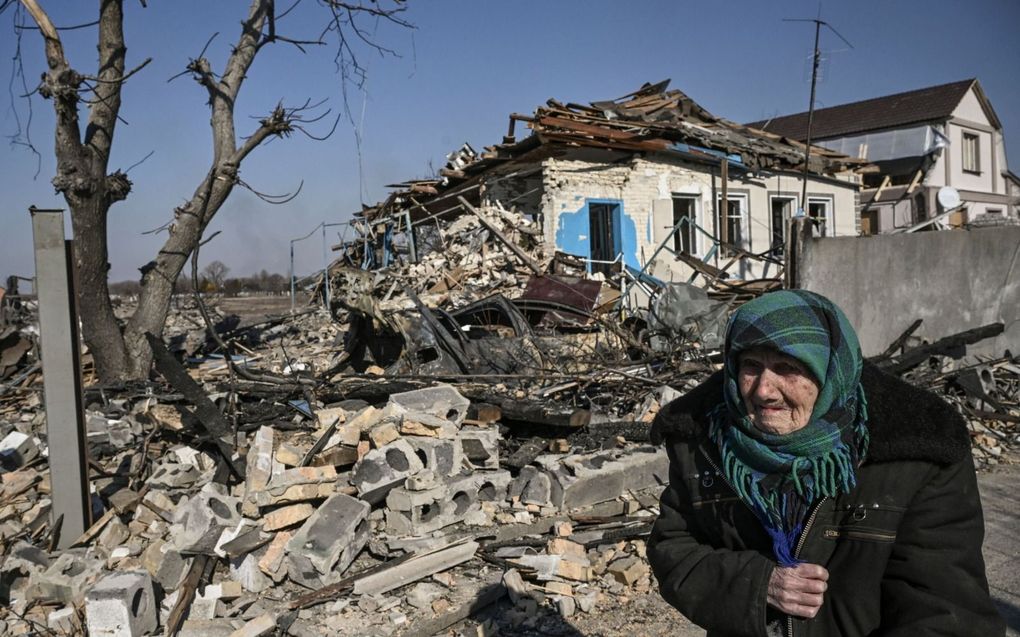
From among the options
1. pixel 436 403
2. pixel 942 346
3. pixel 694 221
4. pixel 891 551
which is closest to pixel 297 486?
pixel 436 403

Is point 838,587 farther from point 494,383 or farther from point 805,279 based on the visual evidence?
point 805,279

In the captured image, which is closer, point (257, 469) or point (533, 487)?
point (257, 469)

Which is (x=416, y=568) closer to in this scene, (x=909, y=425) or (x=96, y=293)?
(x=909, y=425)

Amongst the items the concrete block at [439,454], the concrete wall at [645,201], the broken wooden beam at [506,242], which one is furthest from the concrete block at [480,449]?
the concrete wall at [645,201]

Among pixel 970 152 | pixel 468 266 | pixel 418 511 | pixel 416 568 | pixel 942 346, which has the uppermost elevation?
pixel 970 152

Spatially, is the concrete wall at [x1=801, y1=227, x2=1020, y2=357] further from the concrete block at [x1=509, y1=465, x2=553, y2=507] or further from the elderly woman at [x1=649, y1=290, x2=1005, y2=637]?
the elderly woman at [x1=649, y1=290, x2=1005, y2=637]

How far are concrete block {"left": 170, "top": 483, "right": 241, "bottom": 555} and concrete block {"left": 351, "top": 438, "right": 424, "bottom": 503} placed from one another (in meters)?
0.85

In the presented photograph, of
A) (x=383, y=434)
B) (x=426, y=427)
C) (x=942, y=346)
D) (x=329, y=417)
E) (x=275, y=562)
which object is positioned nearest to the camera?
(x=275, y=562)

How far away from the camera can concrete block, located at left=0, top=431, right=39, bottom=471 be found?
6379 millimetres

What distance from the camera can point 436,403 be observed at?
6.09 metres

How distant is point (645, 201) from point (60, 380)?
481 inches

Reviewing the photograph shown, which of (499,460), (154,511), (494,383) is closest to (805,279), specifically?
(494,383)

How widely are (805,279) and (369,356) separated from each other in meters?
5.69

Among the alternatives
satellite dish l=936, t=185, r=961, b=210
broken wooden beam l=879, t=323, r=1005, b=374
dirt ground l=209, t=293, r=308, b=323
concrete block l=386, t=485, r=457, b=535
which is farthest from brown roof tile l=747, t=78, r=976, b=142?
concrete block l=386, t=485, r=457, b=535
